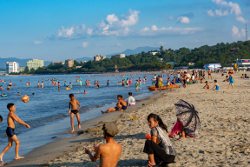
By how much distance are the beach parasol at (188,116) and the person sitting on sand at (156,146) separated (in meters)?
2.21

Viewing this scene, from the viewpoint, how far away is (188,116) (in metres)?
9.73

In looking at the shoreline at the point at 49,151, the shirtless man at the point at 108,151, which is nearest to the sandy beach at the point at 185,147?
the shoreline at the point at 49,151

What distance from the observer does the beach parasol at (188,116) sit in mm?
9695

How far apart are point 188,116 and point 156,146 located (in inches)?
98.2

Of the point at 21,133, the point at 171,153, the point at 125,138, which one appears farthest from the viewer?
the point at 21,133

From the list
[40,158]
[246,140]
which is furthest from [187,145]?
[40,158]

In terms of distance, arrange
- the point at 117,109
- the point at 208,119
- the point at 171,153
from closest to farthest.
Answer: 1. the point at 171,153
2. the point at 208,119
3. the point at 117,109

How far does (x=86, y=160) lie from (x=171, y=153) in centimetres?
215

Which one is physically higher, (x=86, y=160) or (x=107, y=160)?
(x=107, y=160)

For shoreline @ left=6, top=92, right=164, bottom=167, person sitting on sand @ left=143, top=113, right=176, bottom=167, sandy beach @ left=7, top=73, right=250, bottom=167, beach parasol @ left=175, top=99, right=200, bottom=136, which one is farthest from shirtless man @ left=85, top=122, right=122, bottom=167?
beach parasol @ left=175, top=99, right=200, bottom=136

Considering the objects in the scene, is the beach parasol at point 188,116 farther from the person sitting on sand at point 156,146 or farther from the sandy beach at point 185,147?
the person sitting on sand at point 156,146

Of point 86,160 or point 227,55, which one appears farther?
point 227,55

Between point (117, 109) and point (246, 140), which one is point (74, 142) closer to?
point (246, 140)

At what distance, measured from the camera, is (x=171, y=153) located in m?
7.66
